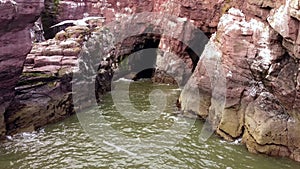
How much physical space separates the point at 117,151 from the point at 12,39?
20.9 ft

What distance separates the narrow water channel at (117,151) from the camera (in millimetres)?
13008

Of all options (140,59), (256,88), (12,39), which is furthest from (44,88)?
(140,59)

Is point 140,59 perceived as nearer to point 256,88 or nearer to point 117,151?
point 256,88

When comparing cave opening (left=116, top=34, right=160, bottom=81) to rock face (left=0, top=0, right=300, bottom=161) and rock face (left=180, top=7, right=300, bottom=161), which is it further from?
rock face (left=180, top=7, right=300, bottom=161)

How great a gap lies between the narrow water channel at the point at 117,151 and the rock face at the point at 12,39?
1.97 meters

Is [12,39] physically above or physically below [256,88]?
above

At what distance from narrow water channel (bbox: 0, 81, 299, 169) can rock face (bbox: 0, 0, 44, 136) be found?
1967 millimetres

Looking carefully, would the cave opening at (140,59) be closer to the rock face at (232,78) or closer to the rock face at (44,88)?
the rock face at (232,78)

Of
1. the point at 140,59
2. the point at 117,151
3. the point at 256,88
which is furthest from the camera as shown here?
the point at 140,59

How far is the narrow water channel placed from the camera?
1301 centimetres

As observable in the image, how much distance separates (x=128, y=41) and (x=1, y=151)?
14719 millimetres

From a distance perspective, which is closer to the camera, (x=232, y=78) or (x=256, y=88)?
(x=256, y=88)

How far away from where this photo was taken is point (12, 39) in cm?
1431

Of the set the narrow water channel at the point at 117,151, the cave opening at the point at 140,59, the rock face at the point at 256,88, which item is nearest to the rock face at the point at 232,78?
the rock face at the point at 256,88
